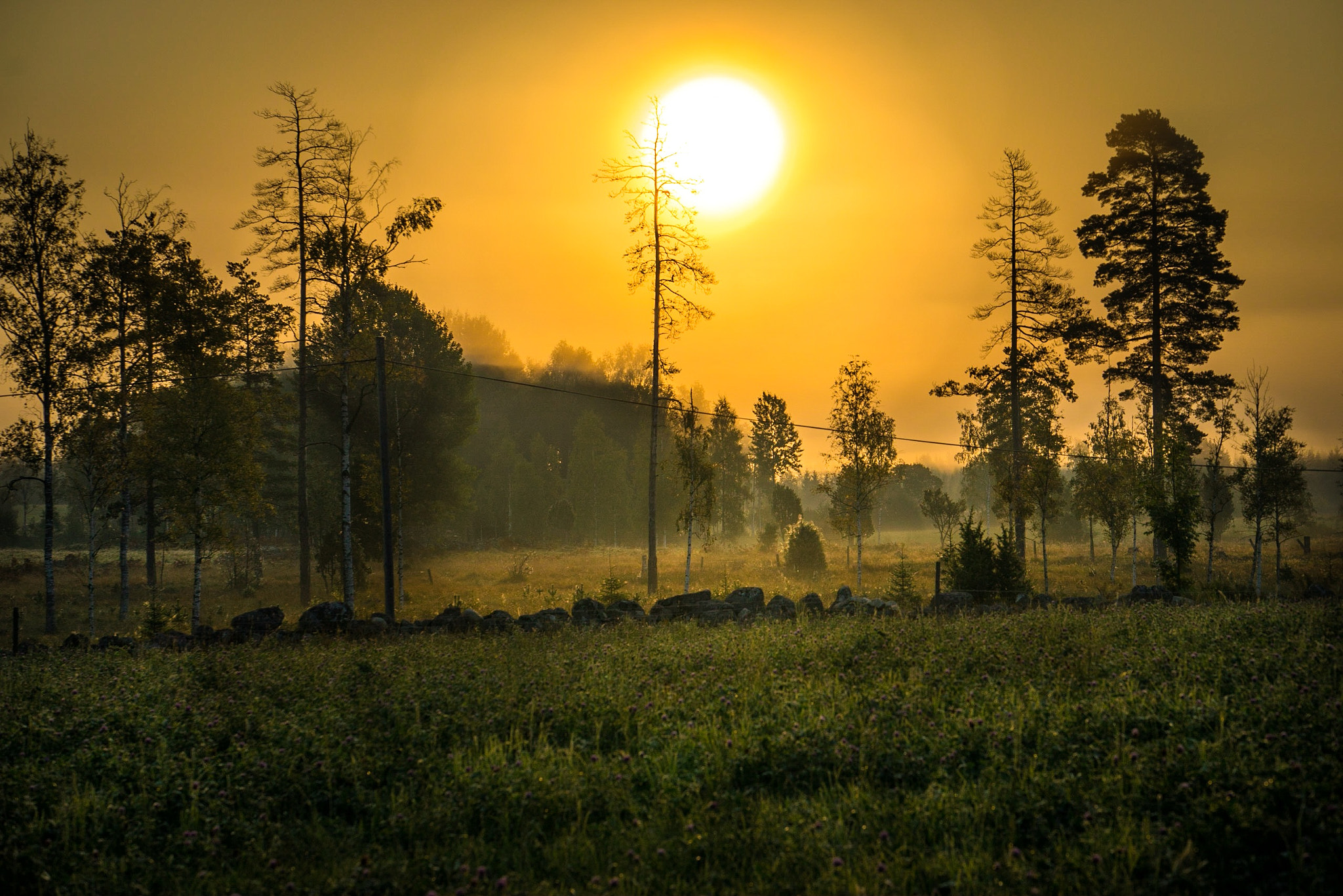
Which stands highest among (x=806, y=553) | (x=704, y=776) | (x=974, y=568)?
(x=974, y=568)

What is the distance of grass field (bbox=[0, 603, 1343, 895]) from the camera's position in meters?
5.33

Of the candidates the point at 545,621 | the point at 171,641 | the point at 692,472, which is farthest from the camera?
the point at 692,472

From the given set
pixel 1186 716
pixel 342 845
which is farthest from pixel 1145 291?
pixel 342 845

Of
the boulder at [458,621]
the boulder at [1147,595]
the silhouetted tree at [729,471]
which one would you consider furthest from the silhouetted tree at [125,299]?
the silhouetted tree at [729,471]

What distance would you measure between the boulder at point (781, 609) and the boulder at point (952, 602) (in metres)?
3.14

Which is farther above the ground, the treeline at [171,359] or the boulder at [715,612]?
the treeline at [171,359]

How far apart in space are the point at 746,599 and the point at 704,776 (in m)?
12.4

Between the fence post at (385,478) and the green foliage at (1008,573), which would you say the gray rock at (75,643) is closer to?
the fence post at (385,478)

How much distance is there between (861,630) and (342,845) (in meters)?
8.73

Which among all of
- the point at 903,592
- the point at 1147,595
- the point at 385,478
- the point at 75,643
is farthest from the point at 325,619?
the point at 1147,595

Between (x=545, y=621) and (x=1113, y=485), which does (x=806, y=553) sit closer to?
(x=1113, y=485)

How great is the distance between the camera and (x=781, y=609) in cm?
1781

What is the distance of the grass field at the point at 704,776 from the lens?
210 inches

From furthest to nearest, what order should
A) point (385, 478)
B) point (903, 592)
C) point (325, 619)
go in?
point (903, 592), point (385, 478), point (325, 619)
